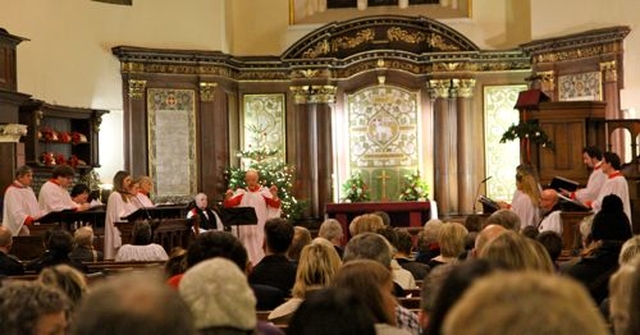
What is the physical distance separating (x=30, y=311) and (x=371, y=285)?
1.54 metres

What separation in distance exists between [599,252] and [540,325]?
6300 millimetres

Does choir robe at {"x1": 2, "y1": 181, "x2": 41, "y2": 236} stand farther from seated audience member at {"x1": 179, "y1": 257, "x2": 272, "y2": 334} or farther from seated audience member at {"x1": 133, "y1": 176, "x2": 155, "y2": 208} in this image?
seated audience member at {"x1": 179, "y1": 257, "x2": 272, "y2": 334}

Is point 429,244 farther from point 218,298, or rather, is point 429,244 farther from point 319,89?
point 319,89

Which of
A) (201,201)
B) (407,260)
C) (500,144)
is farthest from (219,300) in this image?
(500,144)

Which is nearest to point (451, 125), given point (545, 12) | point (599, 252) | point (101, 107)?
point (545, 12)

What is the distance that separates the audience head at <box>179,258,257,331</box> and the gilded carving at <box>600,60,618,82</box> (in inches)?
758

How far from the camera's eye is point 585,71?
2294cm

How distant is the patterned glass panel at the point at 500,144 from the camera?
990 inches

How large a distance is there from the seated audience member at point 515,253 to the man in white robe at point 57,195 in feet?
40.4

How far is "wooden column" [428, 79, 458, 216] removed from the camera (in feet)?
82.2

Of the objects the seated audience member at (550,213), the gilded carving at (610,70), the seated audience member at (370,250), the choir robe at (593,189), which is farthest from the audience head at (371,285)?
the gilded carving at (610,70)

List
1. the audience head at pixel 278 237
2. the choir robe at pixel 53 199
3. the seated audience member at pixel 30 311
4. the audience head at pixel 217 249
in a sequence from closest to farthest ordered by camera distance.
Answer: the seated audience member at pixel 30 311 < the audience head at pixel 217 249 < the audience head at pixel 278 237 < the choir robe at pixel 53 199

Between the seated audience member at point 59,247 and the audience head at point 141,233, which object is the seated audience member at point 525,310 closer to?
the seated audience member at point 59,247

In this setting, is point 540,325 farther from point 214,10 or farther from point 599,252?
point 214,10
